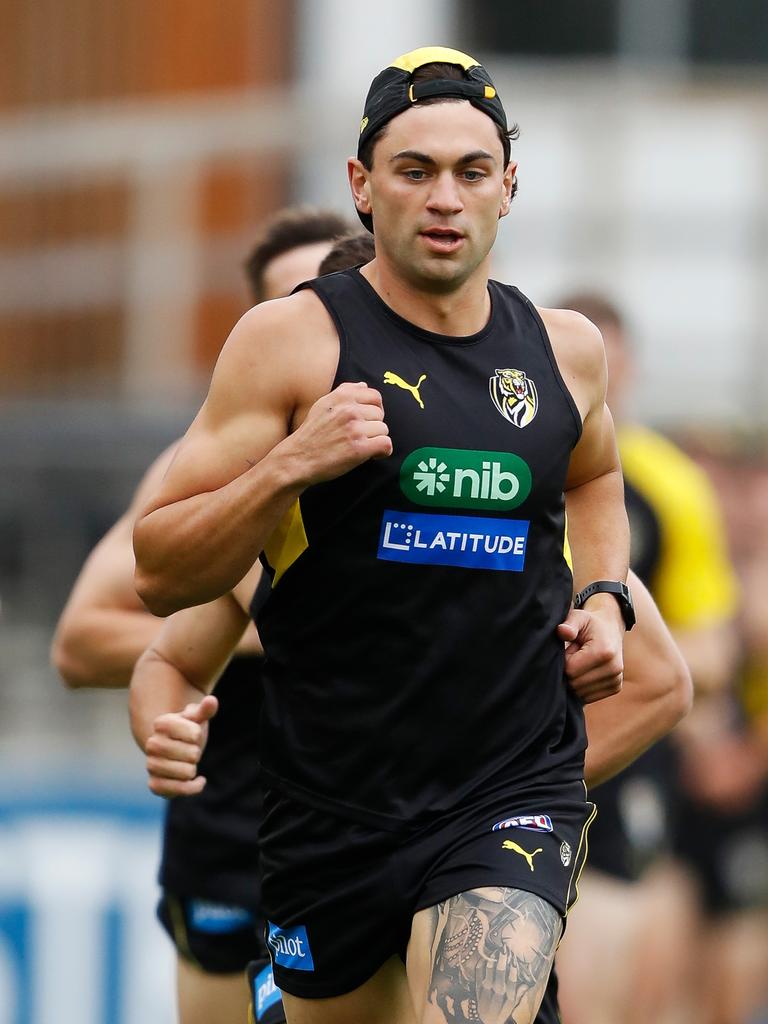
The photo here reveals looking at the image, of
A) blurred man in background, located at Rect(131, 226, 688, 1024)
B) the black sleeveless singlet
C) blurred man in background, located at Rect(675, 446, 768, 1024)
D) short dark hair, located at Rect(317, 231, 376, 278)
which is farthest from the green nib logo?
blurred man in background, located at Rect(675, 446, 768, 1024)

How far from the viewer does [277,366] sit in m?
4.06

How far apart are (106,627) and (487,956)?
2.09 m

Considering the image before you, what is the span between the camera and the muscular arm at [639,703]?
15.9 feet

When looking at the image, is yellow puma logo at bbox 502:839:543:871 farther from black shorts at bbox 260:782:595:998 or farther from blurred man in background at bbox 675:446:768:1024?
blurred man in background at bbox 675:446:768:1024

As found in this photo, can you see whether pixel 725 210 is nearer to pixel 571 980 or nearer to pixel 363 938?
pixel 571 980

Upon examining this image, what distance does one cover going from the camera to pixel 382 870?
13.6ft

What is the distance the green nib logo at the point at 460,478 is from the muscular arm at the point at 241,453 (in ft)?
0.45

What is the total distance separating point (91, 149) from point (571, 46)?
3.95m

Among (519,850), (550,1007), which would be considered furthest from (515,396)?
(550,1007)

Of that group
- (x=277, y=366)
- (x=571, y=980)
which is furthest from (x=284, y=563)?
(x=571, y=980)

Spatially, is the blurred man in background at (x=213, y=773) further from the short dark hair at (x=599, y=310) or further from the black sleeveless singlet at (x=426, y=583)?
the short dark hair at (x=599, y=310)

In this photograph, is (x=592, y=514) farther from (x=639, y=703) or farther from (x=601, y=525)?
(x=639, y=703)

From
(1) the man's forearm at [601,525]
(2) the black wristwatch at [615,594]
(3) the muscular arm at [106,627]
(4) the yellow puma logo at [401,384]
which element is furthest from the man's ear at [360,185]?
(3) the muscular arm at [106,627]

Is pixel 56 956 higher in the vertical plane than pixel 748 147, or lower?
lower
